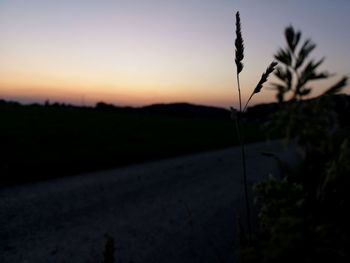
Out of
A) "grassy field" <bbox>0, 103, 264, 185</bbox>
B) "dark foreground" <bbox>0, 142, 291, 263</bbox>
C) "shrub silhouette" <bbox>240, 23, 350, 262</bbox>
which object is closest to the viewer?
"shrub silhouette" <bbox>240, 23, 350, 262</bbox>

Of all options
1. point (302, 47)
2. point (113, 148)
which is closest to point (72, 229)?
point (302, 47)

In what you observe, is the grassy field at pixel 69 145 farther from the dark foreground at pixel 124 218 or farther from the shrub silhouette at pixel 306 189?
the shrub silhouette at pixel 306 189

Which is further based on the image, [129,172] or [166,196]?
[129,172]

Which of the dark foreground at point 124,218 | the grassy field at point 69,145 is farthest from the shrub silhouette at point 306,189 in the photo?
the grassy field at point 69,145

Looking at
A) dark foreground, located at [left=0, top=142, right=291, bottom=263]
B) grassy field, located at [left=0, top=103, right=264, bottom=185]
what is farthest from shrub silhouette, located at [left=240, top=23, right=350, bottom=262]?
grassy field, located at [left=0, top=103, right=264, bottom=185]

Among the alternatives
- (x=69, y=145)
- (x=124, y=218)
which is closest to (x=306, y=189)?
(x=124, y=218)

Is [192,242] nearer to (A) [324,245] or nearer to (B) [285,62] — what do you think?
(B) [285,62]

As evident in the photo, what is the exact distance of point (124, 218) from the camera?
20.0 feet

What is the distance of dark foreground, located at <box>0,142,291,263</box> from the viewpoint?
4.75 m

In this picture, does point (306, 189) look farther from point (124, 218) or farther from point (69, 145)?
point (69, 145)

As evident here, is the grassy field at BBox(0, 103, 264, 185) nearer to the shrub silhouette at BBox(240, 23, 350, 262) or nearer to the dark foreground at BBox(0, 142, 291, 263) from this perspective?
the dark foreground at BBox(0, 142, 291, 263)

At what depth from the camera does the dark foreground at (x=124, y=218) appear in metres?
4.75

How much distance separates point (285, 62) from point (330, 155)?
580 mm

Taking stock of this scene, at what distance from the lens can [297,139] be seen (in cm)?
275
